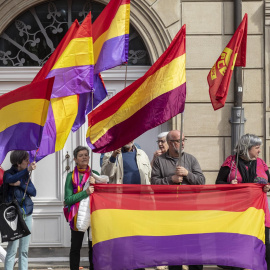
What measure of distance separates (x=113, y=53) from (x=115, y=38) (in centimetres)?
16

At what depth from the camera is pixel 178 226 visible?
8.14 meters

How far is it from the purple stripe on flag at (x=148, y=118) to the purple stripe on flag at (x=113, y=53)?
744mm

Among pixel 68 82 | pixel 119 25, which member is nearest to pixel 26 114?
pixel 68 82

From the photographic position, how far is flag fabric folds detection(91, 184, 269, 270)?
316 inches

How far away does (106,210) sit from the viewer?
819 centimetres

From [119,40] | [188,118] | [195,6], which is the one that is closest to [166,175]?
[119,40]

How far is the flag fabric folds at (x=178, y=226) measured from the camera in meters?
8.03

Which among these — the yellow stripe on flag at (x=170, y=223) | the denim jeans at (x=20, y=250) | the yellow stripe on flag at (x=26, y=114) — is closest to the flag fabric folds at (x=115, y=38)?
the yellow stripe on flag at (x=26, y=114)

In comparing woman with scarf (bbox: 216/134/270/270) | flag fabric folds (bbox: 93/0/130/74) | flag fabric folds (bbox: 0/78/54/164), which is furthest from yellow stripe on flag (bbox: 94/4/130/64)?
woman with scarf (bbox: 216/134/270/270)

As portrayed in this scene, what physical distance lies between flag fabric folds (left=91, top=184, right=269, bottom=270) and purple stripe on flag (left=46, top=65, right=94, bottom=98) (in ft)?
3.41

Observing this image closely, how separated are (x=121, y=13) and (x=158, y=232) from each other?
230cm

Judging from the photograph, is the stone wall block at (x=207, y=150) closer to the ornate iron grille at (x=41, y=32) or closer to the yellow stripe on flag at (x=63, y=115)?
the ornate iron grille at (x=41, y=32)

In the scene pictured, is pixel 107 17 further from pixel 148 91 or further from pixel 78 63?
pixel 148 91

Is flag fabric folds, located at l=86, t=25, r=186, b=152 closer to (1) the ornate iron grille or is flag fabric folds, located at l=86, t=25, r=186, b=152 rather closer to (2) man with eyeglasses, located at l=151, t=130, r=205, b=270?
(2) man with eyeglasses, located at l=151, t=130, r=205, b=270
